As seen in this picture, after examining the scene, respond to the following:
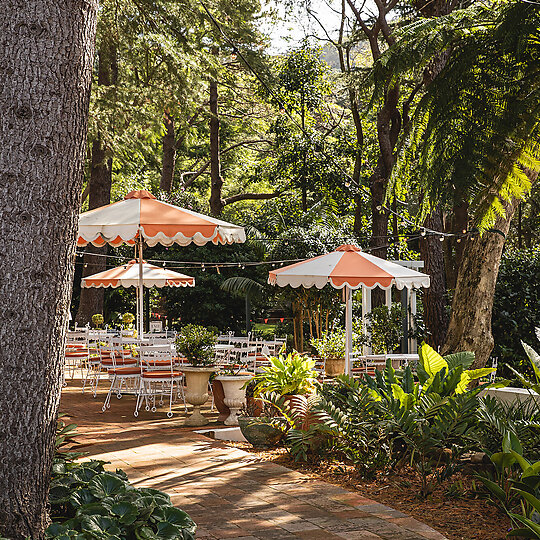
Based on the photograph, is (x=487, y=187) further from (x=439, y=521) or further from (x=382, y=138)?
(x=382, y=138)

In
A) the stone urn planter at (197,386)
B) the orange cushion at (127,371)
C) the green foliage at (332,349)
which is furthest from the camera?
the green foliage at (332,349)

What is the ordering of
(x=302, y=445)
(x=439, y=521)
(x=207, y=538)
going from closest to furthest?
(x=207, y=538), (x=439, y=521), (x=302, y=445)

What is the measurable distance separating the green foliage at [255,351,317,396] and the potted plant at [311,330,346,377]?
13.7ft

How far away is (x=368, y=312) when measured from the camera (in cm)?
1357

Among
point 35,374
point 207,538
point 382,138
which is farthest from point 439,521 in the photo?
point 382,138

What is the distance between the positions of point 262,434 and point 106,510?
3770 mm

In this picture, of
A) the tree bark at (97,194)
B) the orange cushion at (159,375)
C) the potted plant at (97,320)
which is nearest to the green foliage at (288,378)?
the orange cushion at (159,375)

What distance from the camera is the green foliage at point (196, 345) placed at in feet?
28.1

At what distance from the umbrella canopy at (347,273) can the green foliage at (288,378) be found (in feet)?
3.86

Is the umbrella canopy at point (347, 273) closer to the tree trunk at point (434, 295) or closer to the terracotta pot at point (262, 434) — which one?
the terracotta pot at point (262, 434)

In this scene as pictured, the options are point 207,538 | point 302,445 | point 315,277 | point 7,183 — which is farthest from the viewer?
point 315,277

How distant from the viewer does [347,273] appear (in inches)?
334

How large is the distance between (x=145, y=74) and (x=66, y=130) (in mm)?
11845

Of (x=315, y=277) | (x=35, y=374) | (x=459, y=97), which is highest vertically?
(x=459, y=97)
